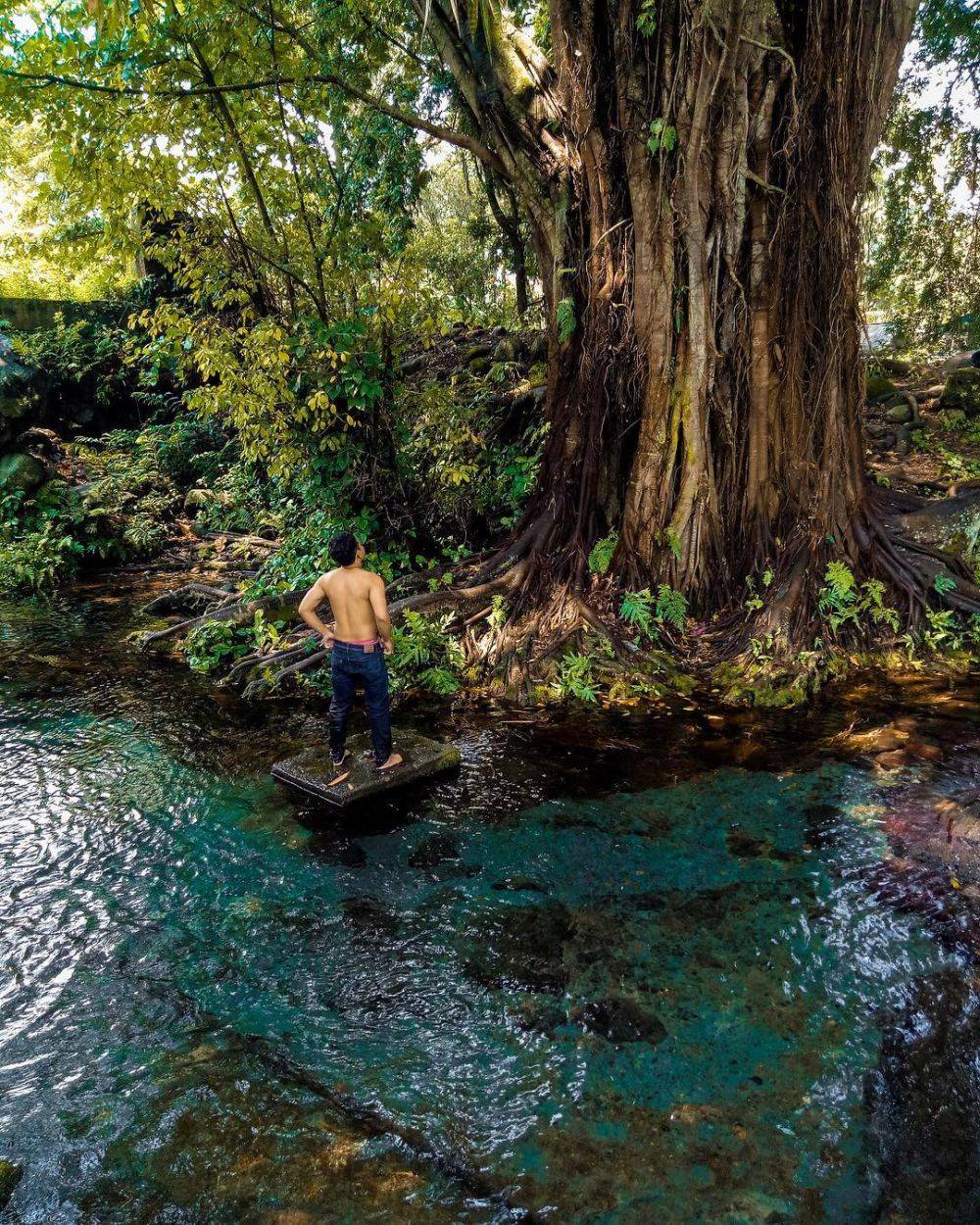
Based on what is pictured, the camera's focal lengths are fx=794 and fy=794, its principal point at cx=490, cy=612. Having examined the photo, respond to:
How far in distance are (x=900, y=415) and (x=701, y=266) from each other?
5.50 m

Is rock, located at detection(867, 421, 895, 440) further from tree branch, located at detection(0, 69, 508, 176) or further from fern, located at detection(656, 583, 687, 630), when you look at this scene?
tree branch, located at detection(0, 69, 508, 176)

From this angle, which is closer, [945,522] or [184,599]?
[945,522]

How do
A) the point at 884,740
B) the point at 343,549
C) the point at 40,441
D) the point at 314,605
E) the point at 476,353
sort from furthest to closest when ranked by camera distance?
the point at 40,441
the point at 476,353
the point at 884,740
the point at 314,605
the point at 343,549

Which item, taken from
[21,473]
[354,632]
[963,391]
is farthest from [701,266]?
[21,473]

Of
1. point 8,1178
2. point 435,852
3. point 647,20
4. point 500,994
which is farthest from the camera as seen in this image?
point 647,20

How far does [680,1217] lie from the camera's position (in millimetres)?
2307

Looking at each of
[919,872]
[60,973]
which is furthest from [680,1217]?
[60,973]

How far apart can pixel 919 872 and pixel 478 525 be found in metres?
6.09

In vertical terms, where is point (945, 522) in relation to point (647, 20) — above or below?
below

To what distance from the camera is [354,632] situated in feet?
15.4

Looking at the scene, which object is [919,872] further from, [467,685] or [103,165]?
[103,165]

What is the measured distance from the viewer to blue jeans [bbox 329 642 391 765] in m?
4.72

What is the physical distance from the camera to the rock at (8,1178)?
2459mm

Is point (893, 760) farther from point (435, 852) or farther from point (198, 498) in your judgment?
point (198, 498)
